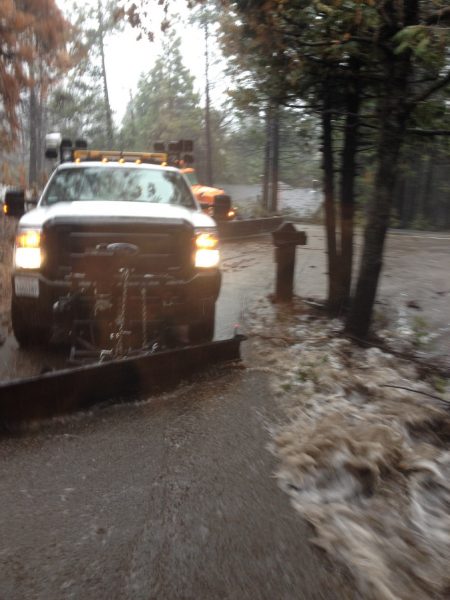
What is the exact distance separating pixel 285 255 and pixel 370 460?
5064 mm

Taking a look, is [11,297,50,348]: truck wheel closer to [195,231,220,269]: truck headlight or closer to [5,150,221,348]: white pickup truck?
[5,150,221,348]: white pickup truck

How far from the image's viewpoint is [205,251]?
19.0 ft

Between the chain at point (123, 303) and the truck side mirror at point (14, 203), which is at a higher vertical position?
the truck side mirror at point (14, 203)

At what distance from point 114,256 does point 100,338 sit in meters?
0.85

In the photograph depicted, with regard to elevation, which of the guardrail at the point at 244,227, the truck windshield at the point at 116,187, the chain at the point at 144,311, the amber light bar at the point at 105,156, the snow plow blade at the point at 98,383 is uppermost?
the amber light bar at the point at 105,156

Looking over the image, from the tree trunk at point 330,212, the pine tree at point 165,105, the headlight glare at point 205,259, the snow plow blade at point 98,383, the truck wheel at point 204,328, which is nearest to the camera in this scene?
the snow plow blade at point 98,383

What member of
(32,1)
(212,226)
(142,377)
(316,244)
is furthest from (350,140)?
(316,244)

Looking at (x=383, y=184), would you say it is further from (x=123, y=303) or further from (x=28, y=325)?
(x=28, y=325)

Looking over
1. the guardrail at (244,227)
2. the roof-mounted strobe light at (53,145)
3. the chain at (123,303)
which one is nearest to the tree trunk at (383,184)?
the chain at (123,303)

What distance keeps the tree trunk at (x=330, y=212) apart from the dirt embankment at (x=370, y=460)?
1.80 metres

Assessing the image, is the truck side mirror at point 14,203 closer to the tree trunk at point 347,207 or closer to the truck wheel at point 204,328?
the truck wheel at point 204,328

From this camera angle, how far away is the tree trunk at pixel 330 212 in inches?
317

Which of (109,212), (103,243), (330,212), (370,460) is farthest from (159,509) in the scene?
(330,212)

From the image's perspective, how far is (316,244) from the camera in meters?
15.9
